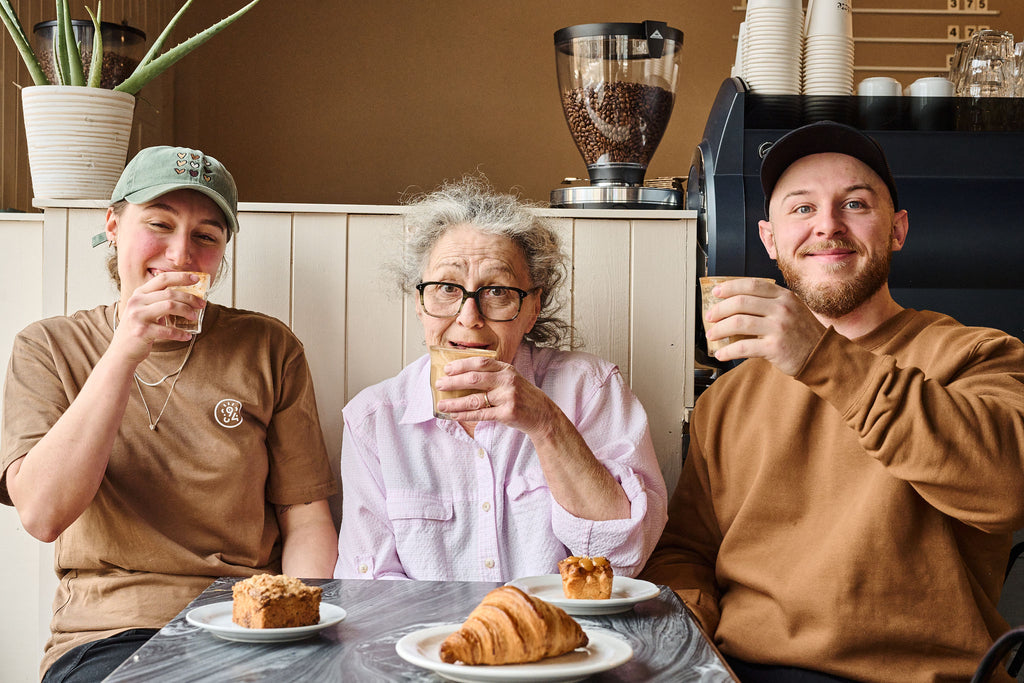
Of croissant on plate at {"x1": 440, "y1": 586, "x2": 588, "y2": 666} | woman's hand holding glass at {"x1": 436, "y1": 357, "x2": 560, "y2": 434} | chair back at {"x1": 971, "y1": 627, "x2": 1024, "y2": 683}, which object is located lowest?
chair back at {"x1": 971, "y1": 627, "x2": 1024, "y2": 683}

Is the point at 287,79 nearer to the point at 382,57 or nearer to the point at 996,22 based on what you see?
the point at 382,57

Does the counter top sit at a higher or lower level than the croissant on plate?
higher

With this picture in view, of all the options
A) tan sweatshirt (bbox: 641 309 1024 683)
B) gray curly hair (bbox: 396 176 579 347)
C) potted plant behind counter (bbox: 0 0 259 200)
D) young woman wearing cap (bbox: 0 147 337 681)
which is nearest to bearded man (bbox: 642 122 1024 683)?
tan sweatshirt (bbox: 641 309 1024 683)


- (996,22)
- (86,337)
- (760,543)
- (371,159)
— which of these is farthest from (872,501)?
(996,22)

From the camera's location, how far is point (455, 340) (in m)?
1.74

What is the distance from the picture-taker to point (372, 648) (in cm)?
113

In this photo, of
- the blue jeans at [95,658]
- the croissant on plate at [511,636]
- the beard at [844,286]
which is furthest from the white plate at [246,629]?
the beard at [844,286]

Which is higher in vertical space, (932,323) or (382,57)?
(382,57)

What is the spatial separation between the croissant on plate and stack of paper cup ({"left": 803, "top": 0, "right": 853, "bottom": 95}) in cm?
164

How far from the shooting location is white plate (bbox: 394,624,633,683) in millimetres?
986

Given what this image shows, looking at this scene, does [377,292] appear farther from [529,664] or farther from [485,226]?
[529,664]

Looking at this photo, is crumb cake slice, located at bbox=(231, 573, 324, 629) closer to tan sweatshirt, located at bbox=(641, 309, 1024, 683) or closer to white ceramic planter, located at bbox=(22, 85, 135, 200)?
tan sweatshirt, located at bbox=(641, 309, 1024, 683)

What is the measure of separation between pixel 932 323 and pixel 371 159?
346 centimetres

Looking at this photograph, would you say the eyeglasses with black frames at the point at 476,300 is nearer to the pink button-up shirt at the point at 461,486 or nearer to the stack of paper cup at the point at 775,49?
the pink button-up shirt at the point at 461,486
